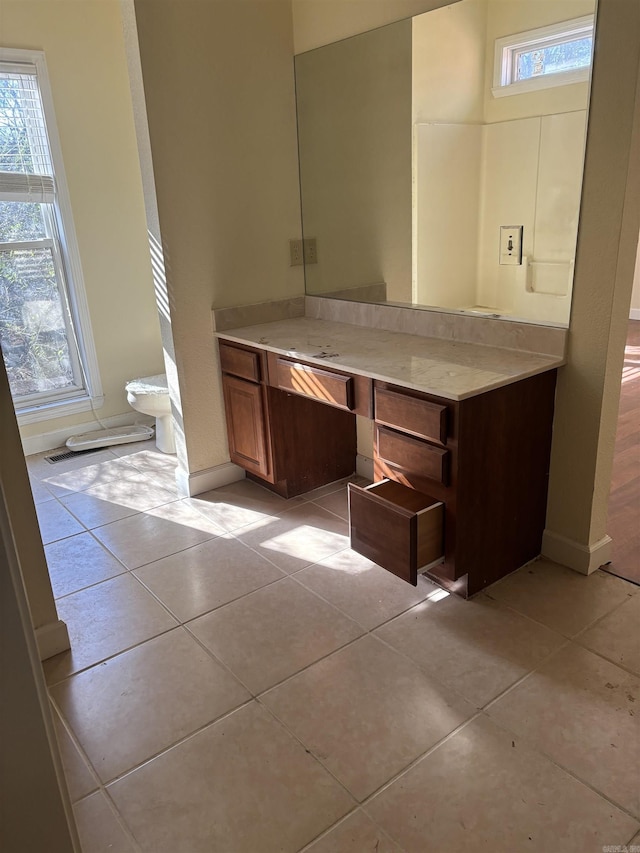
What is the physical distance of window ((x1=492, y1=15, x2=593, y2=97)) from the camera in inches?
73.3

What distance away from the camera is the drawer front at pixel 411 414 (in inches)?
75.5

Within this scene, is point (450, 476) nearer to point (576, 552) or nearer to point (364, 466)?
point (576, 552)

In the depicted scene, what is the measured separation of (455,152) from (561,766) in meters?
1.92

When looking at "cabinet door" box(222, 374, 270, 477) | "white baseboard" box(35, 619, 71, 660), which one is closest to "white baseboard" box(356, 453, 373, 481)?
"cabinet door" box(222, 374, 270, 477)

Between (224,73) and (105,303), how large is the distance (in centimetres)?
152

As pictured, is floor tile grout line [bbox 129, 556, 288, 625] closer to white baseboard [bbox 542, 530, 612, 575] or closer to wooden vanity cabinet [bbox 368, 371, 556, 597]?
wooden vanity cabinet [bbox 368, 371, 556, 597]

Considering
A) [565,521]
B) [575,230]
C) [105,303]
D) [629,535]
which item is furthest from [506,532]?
[105,303]

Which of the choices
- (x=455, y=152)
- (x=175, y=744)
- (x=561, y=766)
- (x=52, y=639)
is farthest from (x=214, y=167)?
(x=561, y=766)

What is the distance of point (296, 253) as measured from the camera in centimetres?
308

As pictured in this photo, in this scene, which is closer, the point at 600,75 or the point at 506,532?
the point at 600,75

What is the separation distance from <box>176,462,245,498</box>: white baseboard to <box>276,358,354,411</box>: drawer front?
2.21 feet

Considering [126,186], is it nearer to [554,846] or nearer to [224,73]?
[224,73]

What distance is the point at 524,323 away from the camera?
7.19ft

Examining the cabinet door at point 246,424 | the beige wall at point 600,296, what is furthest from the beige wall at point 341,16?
the cabinet door at point 246,424
